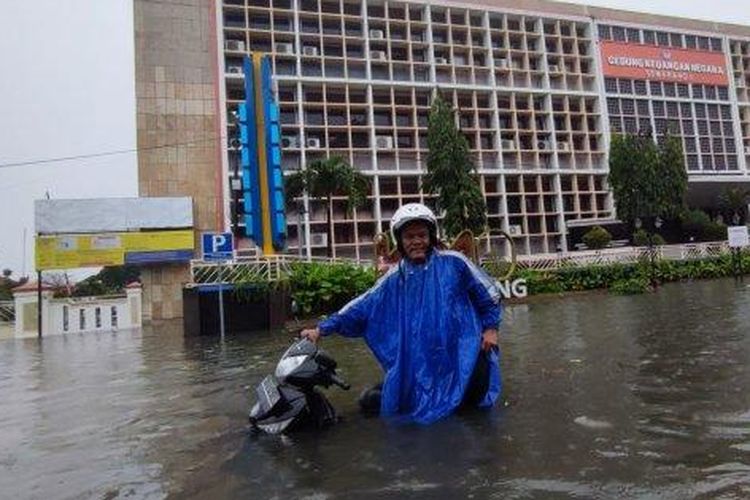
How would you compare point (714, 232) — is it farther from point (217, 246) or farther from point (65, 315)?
point (65, 315)

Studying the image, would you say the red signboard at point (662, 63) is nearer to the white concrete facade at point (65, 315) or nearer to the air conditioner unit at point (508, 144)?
the air conditioner unit at point (508, 144)

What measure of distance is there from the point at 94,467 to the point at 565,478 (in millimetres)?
2669

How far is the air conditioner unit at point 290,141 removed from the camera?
1459 inches

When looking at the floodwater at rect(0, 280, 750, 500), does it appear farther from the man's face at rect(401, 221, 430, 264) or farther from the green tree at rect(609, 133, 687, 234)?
the green tree at rect(609, 133, 687, 234)

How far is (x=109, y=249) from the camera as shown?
3362 cm

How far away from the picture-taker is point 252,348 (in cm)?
1180

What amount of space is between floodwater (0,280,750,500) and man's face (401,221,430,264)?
3.71 feet

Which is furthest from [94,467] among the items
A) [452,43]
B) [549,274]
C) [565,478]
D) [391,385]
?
[452,43]

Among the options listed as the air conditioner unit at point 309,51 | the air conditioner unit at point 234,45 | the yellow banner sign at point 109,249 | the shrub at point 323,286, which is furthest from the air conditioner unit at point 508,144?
the shrub at point 323,286

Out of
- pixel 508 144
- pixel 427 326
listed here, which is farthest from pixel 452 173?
pixel 427 326

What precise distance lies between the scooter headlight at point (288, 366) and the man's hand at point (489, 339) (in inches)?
47.7

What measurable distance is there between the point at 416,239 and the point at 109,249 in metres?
32.3

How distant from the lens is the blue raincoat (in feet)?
14.4

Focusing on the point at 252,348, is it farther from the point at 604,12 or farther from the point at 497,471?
the point at 604,12
